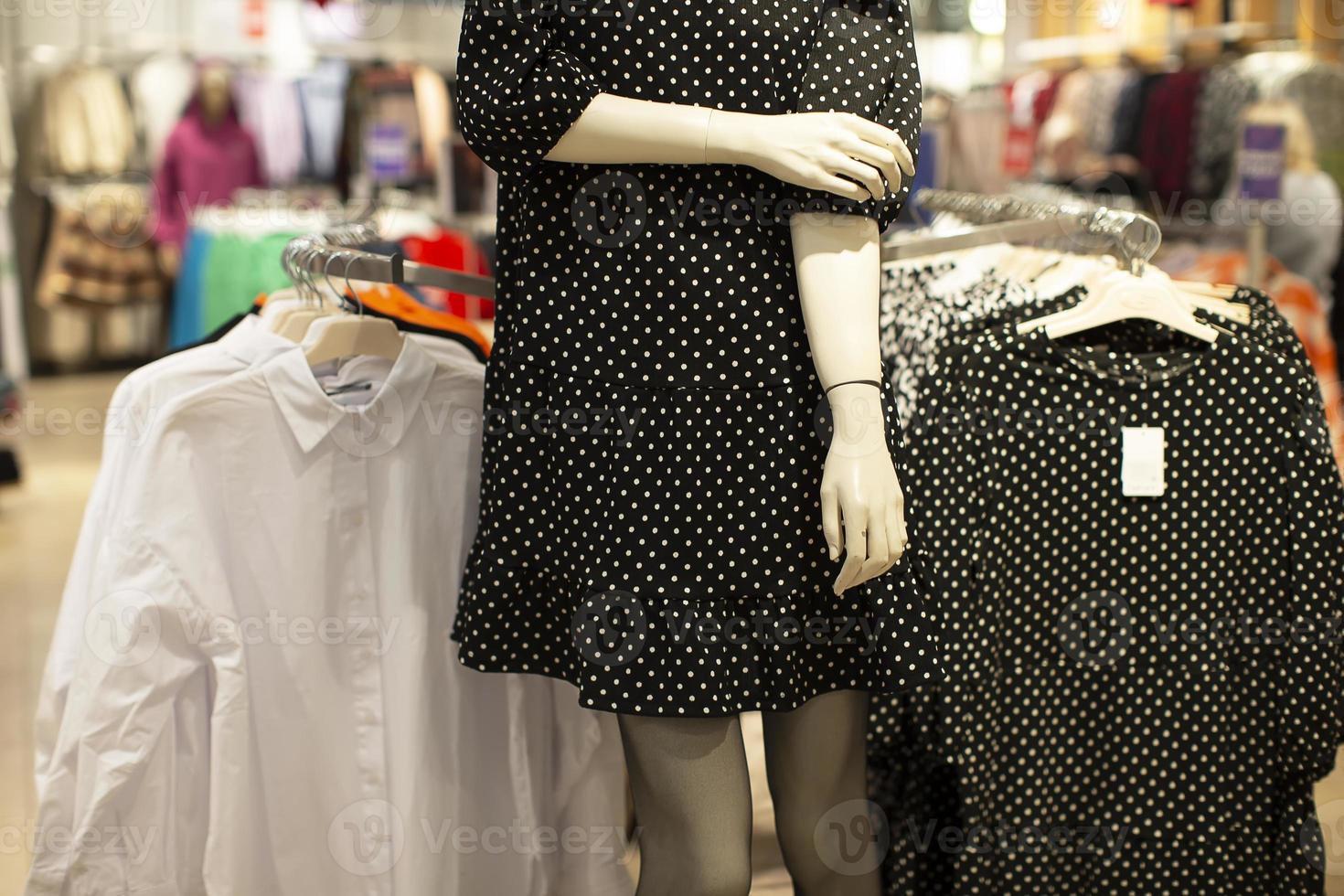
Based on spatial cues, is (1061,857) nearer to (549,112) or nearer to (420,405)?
(420,405)

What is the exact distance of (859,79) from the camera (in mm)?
1312

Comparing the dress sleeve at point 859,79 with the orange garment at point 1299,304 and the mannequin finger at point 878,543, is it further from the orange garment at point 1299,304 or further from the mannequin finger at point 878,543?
the orange garment at point 1299,304

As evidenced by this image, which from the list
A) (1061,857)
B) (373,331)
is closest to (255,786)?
(373,331)

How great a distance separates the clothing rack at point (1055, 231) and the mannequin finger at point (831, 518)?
67 centimetres

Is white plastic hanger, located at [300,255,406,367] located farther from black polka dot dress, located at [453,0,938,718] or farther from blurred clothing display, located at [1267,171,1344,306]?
blurred clothing display, located at [1267,171,1344,306]

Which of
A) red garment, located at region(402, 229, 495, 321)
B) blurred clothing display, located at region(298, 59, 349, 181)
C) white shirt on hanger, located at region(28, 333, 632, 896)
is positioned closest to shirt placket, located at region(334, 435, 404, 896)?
white shirt on hanger, located at region(28, 333, 632, 896)

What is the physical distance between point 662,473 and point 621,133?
1.11 ft

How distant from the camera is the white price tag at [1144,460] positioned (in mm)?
1734

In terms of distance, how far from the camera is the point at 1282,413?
1722mm

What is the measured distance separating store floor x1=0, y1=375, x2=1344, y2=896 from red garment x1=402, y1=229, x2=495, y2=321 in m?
1.06

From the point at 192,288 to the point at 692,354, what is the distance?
→ 3.62 metres

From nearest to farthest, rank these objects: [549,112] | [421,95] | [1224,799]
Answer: [549,112] → [1224,799] → [421,95]

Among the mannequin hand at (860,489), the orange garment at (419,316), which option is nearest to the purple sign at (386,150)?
the orange garment at (419,316)

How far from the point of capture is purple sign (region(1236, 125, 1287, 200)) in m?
3.27
